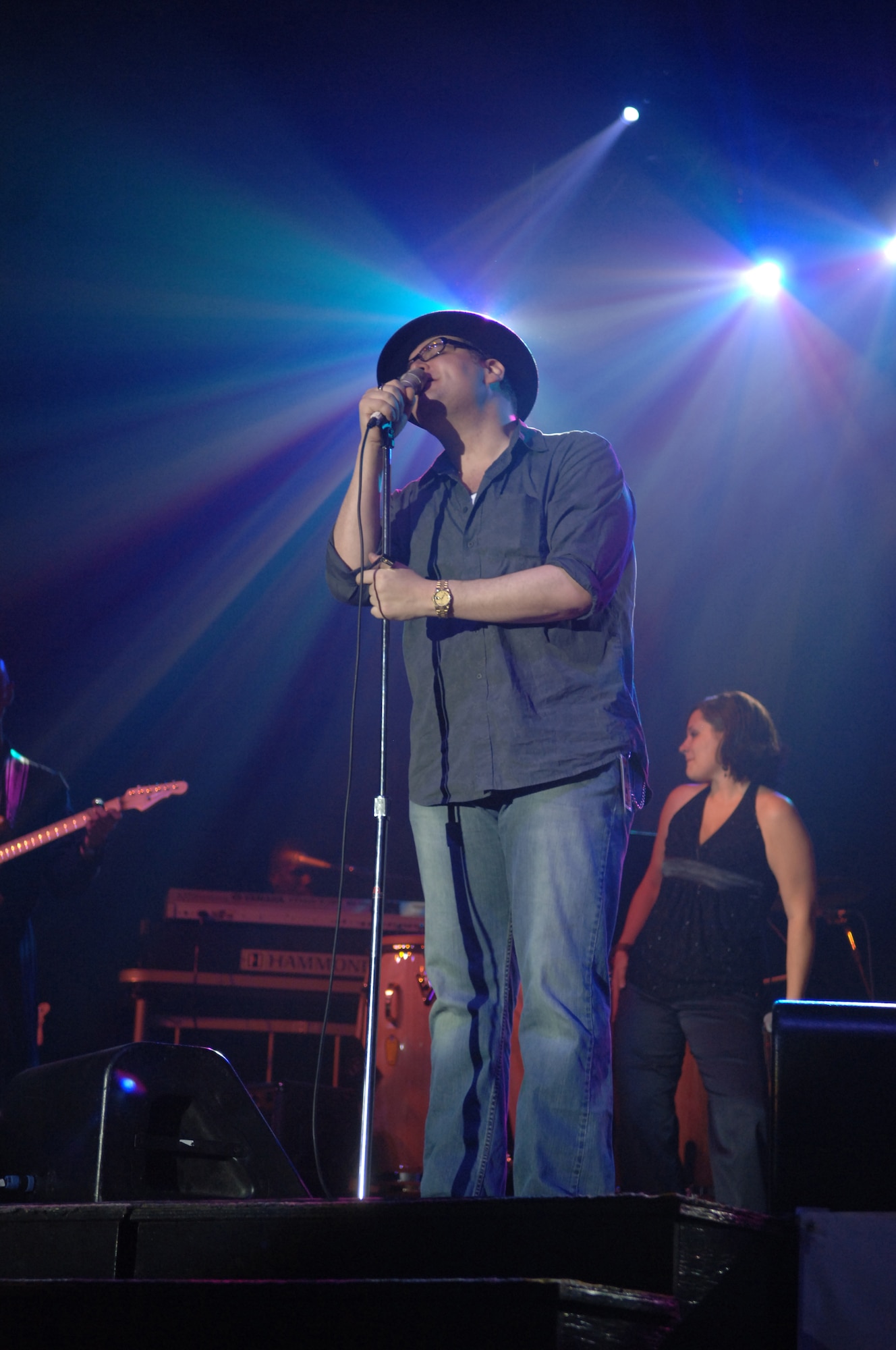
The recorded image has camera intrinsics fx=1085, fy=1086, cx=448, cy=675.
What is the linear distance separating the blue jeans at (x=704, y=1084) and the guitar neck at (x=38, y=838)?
274 cm

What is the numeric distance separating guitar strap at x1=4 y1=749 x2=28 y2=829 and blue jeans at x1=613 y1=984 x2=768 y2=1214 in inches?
114

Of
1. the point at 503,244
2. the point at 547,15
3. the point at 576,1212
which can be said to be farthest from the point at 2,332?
Answer: the point at 576,1212

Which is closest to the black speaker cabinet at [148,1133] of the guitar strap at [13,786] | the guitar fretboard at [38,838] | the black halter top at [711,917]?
the black halter top at [711,917]

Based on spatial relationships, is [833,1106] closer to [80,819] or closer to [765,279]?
[80,819]

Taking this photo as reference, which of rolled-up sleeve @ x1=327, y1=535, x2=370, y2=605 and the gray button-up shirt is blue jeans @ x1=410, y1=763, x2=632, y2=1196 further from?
rolled-up sleeve @ x1=327, y1=535, x2=370, y2=605

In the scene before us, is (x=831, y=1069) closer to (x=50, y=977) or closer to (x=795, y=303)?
(x=795, y=303)

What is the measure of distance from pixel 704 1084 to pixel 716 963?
443 mm

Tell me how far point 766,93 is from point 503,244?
151 cm

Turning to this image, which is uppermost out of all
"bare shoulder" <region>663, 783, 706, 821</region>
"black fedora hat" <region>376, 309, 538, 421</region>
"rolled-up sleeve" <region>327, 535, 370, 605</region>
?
"black fedora hat" <region>376, 309, 538, 421</region>

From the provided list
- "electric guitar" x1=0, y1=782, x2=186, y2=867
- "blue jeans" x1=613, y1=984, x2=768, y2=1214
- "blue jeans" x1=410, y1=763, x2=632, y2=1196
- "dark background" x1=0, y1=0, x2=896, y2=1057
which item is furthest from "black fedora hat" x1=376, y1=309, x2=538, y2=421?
"electric guitar" x1=0, y1=782, x2=186, y2=867

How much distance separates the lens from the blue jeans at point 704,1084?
3.70 m

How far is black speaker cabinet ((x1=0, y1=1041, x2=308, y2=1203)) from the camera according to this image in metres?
2.30

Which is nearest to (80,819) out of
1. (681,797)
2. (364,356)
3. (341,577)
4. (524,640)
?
(681,797)

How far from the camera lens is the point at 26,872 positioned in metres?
4.79
